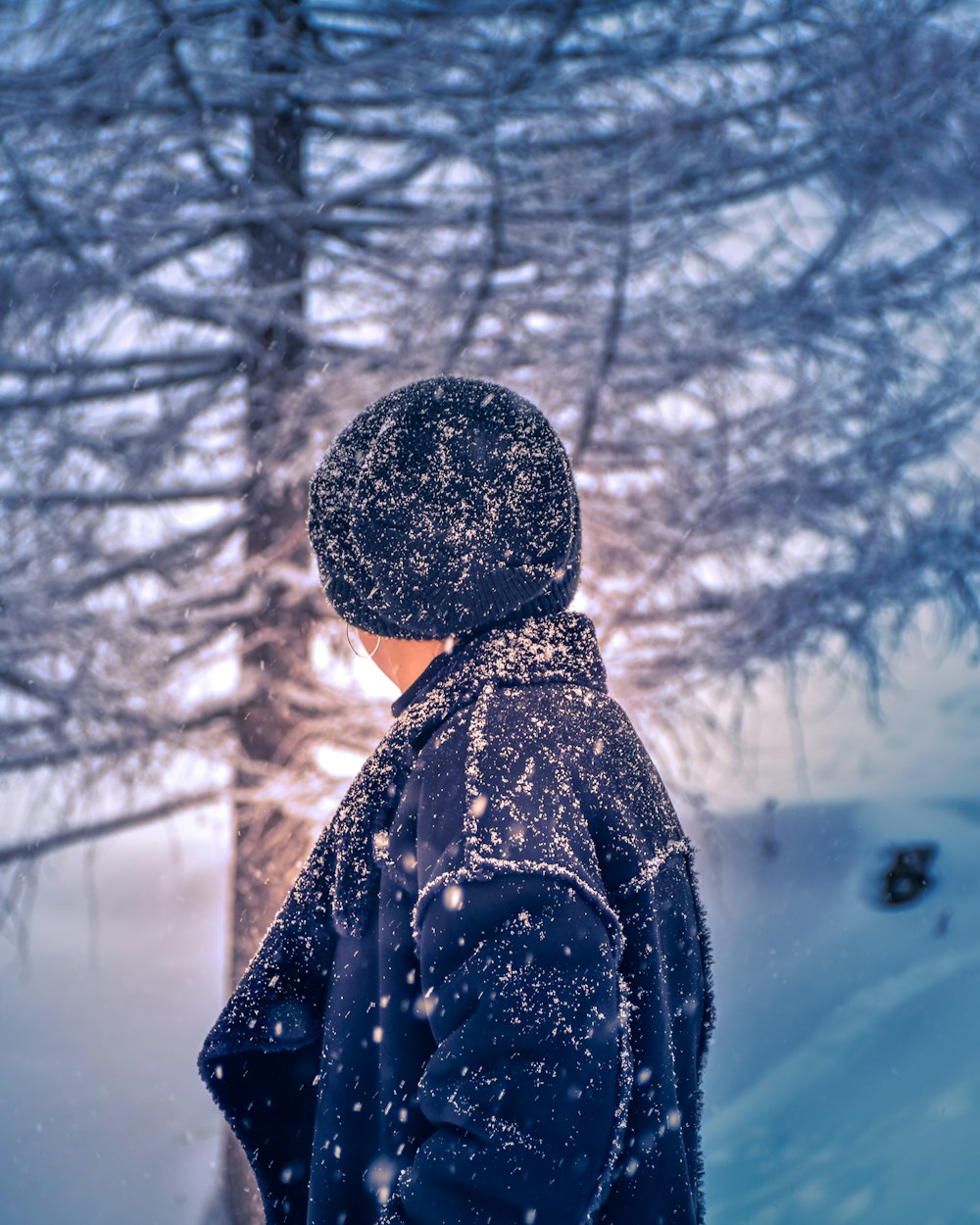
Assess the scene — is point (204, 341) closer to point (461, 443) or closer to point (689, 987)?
point (461, 443)

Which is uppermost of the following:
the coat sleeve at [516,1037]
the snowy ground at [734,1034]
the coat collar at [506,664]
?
the coat collar at [506,664]

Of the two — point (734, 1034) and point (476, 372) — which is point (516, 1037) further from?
point (734, 1034)

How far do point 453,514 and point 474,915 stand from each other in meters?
0.55

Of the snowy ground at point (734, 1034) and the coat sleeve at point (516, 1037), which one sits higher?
the coat sleeve at point (516, 1037)

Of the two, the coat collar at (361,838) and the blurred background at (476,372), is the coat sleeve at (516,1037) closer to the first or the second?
the coat collar at (361,838)

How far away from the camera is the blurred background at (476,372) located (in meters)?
3.63

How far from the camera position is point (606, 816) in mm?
1181

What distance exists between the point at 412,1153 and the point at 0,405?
11.8 feet

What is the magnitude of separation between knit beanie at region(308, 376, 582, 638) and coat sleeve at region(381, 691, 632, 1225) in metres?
0.36

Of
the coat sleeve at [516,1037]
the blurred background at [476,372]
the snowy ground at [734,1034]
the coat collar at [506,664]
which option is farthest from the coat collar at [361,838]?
the snowy ground at [734,1034]

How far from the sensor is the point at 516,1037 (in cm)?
100

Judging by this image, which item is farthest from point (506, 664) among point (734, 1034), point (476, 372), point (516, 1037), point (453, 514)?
point (734, 1034)

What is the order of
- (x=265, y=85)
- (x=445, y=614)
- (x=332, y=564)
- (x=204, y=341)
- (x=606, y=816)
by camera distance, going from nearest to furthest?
1. (x=606, y=816)
2. (x=445, y=614)
3. (x=332, y=564)
4. (x=265, y=85)
5. (x=204, y=341)

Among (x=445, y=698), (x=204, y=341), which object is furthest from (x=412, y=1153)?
(x=204, y=341)
